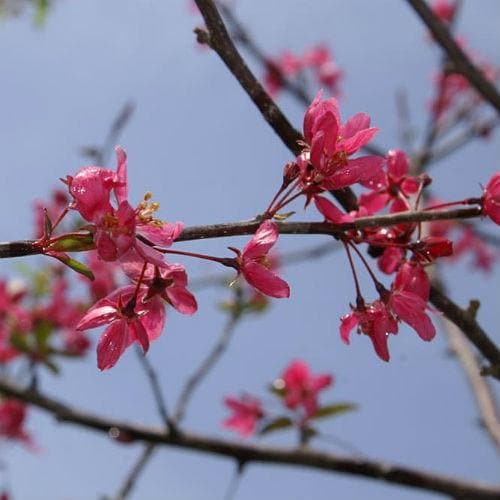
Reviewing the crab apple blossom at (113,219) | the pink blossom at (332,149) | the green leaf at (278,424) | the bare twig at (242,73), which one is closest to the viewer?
the crab apple blossom at (113,219)

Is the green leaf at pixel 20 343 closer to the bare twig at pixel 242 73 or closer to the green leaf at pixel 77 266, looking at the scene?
the bare twig at pixel 242 73

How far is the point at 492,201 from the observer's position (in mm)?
1736

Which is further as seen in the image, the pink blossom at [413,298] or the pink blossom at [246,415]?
the pink blossom at [246,415]

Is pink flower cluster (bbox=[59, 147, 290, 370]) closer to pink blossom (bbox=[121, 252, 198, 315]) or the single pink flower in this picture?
pink blossom (bbox=[121, 252, 198, 315])

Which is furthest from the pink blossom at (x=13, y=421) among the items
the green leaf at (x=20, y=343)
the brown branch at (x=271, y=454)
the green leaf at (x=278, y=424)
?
the green leaf at (x=278, y=424)

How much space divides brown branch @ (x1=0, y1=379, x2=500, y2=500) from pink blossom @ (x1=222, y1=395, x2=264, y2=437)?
0.73m

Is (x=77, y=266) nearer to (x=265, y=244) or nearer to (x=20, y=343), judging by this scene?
(x=265, y=244)

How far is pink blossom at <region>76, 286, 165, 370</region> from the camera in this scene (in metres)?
1.59

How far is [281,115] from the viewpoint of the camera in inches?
71.2

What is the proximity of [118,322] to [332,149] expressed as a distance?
0.53m

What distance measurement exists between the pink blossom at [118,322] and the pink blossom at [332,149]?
391mm

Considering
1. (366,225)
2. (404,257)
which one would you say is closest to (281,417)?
(404,257)

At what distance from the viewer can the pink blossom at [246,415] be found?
4090mm

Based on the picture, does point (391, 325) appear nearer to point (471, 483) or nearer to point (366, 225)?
point (366, 225)
